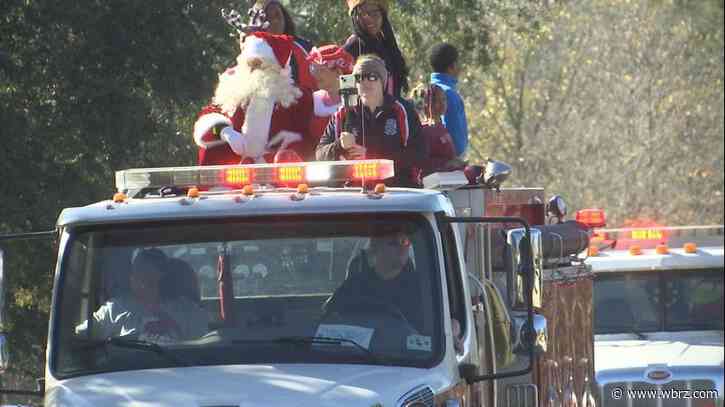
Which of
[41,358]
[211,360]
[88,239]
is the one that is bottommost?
[41,358]

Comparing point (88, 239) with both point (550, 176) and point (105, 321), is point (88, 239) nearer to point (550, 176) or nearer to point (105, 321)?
point (105, 321)

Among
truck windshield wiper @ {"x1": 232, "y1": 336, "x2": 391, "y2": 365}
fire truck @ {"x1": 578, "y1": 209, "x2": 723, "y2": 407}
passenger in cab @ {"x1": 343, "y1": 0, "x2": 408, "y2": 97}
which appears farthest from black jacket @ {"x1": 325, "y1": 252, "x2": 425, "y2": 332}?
fire truck @ {"x1": 578, "y1": 209, "x2": 723, "y2": 407}

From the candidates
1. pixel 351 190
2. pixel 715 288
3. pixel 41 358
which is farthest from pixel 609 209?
pixel 351 190

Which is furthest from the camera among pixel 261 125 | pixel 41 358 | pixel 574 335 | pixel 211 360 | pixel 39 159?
pixel 41 358

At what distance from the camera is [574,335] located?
915cm

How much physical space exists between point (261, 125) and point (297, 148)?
1.01 feet

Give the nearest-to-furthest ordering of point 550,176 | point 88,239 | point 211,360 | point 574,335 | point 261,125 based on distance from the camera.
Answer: point 211,360 → point 88,239 → point 261,125 → point 574,335 → point 550,176

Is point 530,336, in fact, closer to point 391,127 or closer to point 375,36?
point 391,127

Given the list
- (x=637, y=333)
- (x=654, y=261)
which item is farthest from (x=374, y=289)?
(x=654, y=261)

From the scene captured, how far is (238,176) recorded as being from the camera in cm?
661

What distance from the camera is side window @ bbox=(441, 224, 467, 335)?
19.9 feet

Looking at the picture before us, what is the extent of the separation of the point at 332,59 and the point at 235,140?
2.82ft

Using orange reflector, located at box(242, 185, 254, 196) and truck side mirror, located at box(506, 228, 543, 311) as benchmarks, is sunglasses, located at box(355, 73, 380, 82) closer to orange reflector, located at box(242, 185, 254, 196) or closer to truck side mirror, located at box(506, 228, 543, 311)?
truck side mirror, located at box(506, 228, 543, 311)

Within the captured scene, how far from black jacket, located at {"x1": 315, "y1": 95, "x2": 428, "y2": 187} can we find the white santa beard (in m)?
0.66
